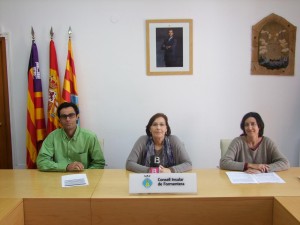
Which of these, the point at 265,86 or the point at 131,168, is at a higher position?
the point at 265,86

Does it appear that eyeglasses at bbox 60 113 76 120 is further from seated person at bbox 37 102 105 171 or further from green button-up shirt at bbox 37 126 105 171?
green button-up shirt at bbox 37 126 105 171

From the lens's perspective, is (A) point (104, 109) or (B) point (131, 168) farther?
(A) point (104, 109)

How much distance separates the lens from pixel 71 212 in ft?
5.09

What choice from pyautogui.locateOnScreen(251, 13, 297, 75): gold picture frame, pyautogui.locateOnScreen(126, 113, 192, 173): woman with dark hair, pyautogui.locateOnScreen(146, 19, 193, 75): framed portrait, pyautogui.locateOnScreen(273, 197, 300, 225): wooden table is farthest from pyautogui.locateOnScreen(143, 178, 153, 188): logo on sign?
pyautogui.locateOnScreen(251, 13, 297, 75): gold picture frame

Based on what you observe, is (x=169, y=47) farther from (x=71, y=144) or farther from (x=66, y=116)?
(x=71, y=144)

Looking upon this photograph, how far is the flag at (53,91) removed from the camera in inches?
117

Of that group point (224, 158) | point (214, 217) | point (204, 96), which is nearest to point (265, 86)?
point (204, 96)

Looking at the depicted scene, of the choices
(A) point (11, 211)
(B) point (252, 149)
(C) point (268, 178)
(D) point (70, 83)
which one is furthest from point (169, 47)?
(A) point (11, 211)

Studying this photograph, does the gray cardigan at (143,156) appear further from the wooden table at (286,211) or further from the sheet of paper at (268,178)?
the wooden table at (286,211)

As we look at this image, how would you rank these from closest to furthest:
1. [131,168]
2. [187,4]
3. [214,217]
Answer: [214,217] < [131,168] < [187,4]

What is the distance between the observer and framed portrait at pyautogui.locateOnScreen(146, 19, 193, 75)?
301 cm

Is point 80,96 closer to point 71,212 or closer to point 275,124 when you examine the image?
point 71,212

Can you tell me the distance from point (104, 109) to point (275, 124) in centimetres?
199

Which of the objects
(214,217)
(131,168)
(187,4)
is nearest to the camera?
(214,217)
